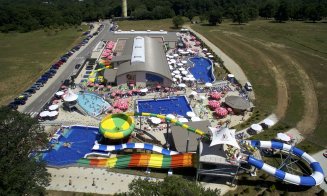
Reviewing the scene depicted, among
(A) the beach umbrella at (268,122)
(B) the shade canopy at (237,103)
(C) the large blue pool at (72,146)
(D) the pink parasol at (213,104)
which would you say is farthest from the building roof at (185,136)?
(C) the large blue pool at (72,146)

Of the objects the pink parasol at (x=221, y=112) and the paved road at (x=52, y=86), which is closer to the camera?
the pink parasol at (x=221, y=112)

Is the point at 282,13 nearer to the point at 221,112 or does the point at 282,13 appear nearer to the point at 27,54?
the point at 221,112

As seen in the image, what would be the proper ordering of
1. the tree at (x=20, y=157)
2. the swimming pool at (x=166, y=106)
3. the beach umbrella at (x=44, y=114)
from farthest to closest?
the swimming pool at (x=166, y=106)
the beach umbrella at (x=44, y=114)
the tree at (x=20, y=157)

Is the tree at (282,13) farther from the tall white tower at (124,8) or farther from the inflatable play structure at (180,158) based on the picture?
the inflatable play structure at (180,158)

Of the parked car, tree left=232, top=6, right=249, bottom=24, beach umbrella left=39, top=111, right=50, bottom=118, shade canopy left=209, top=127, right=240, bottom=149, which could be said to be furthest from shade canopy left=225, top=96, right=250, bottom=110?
tree left=232, top=6, right=249, bottom=24

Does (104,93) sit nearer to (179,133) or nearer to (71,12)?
(179,133)

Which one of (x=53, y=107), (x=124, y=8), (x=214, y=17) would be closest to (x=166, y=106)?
(x=53, y=107)
